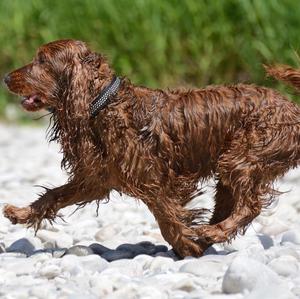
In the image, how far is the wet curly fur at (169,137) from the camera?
19.0 feet

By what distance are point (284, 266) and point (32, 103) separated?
5.81 feet

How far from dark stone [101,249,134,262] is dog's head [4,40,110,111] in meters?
0.90

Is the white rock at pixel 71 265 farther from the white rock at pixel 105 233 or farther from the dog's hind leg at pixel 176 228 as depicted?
the white rock at pixel 105 233

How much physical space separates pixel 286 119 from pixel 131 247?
1.21 m

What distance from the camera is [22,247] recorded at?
6289 mm

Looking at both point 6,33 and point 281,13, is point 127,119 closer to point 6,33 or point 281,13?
point 281,13

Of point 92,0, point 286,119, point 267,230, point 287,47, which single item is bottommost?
point 267,230

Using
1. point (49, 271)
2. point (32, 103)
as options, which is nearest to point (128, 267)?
point (49, 271)

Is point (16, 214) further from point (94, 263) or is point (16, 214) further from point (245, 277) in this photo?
point (245, 277)

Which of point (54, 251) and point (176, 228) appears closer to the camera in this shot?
point (176, 228)

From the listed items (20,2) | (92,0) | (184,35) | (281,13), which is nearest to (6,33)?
(20,2)

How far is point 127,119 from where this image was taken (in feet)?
19.0

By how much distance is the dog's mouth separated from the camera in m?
5.92

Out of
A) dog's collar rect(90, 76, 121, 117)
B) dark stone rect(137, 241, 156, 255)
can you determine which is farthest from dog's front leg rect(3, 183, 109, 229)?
dog's collar rect(90, 76, 121, 117)
